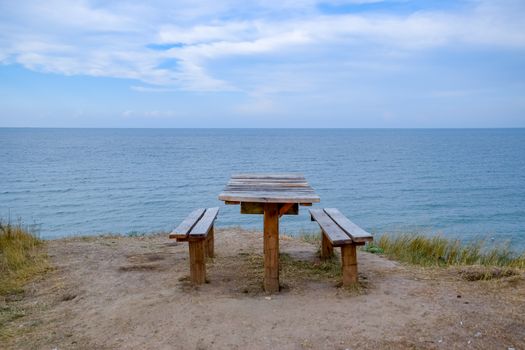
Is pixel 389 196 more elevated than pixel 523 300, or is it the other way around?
pixel 523 300

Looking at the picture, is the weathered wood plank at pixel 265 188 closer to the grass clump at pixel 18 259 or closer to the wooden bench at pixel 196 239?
the wooden bench at pixel 196 239

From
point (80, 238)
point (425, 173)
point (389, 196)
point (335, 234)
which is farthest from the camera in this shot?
point (425, 173)

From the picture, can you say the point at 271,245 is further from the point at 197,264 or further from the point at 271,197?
the point at 197,264

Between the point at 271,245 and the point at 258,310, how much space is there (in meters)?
0.76

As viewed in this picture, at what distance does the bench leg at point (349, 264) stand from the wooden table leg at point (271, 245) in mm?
699

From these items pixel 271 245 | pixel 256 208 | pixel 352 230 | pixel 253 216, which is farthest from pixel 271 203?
pixel 253 216

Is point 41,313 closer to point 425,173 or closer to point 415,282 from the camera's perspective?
point 415,282

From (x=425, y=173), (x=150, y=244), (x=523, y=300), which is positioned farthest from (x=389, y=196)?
(x=523, y=300)

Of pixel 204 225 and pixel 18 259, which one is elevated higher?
pixel 204 225

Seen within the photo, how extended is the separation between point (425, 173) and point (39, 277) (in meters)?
31.1

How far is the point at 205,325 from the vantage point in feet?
13.3

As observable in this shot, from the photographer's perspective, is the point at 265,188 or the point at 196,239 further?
the point at 265,188

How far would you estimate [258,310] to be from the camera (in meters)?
4.38

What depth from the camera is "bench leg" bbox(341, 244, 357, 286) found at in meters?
4.90
